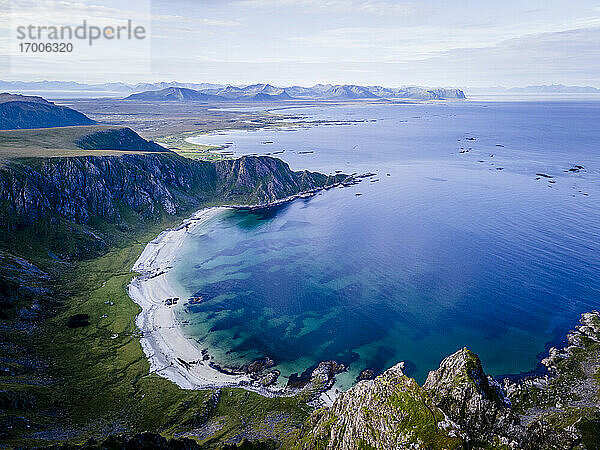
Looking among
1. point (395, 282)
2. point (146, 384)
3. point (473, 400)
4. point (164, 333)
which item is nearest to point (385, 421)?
point (473, 400)

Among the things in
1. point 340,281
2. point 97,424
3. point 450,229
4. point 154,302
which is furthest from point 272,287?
point 450,229

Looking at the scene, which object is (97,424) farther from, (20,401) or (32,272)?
(32,272)

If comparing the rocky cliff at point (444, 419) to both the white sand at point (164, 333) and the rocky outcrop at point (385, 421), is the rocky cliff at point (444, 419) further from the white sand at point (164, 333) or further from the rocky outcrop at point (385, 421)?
the white sand at point (164, 333)

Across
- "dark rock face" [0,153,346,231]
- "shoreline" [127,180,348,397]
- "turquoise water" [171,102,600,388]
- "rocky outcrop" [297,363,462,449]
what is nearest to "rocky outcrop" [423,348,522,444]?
"rocky outcrop" [297,363,462,449]

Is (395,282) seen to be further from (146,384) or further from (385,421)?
(146,384)

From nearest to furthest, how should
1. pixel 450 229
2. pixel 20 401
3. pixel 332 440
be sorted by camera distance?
pixel 332 440
pixel 20 401
pixel 450 229

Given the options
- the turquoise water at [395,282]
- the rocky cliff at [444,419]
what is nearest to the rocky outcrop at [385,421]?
the rocky cliff at [444,419]
